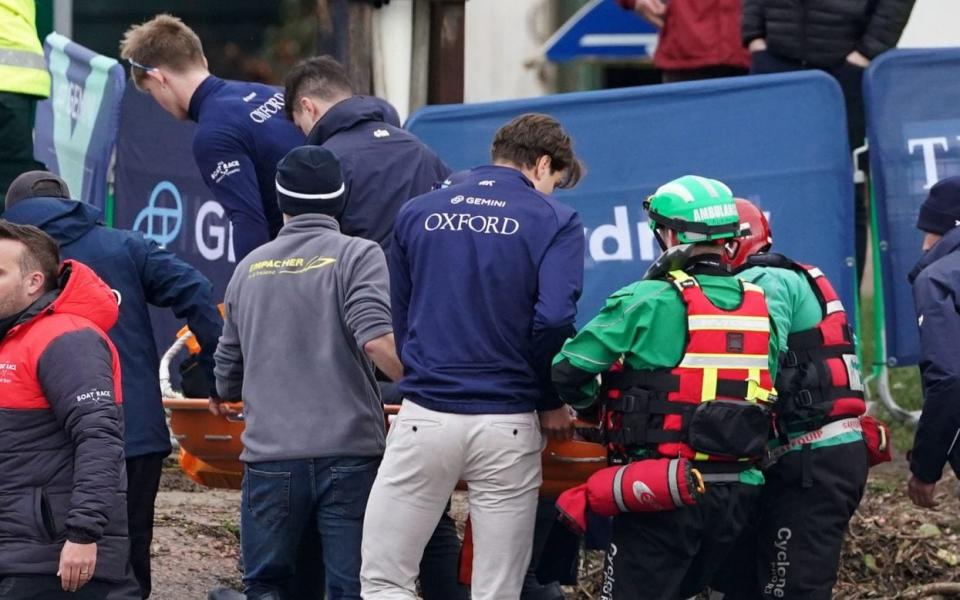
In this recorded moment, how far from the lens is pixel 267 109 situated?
7.56 meters

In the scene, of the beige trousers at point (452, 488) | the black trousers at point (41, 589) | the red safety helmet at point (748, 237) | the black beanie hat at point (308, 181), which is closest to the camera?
the black trousers at point (41, 589)

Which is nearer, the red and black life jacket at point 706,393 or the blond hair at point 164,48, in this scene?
the red and black life jacket at point 706,393

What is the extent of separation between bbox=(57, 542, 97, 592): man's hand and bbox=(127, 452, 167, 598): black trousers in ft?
3.52

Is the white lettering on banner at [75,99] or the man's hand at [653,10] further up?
the man's hand at [653,10]

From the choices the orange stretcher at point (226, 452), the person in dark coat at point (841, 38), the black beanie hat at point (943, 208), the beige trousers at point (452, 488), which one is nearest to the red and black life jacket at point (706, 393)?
the beige trousers at point (452, 488)

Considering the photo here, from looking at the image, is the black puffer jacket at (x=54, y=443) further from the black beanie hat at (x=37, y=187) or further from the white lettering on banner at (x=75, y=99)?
the white lettering on banner at (x=75, y=99)

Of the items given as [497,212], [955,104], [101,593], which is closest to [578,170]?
[497,212]

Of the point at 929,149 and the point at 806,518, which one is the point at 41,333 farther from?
the point at 929,149

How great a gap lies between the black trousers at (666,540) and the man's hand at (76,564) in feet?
5.06

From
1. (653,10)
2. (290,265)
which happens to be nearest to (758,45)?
(653,10)

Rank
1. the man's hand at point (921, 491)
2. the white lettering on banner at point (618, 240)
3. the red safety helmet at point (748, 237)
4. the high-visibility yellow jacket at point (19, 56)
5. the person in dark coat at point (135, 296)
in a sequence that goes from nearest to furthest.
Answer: the red safety helmet at point (748, 237)
the person in dark coat at point (135, 296)
the man's hand at point (921, 491)
the white lettering on banner at point (618, 240)
the high-visibility yellow jacket at point (19, 56)

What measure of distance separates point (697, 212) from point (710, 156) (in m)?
2.69

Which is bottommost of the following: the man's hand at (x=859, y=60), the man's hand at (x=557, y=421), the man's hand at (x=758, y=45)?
the man's hand at (x=557, y=421)

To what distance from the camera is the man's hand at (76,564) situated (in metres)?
5.51
